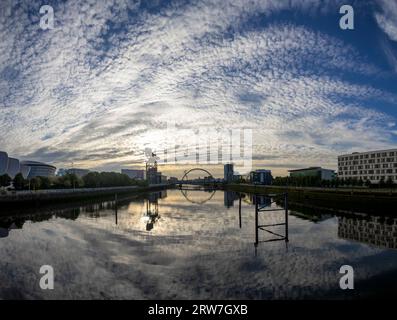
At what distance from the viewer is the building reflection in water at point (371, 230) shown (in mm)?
26047

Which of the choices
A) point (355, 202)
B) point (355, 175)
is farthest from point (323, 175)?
point (355, 202)

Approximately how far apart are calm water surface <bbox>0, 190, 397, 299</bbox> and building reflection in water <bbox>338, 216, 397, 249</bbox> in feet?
0.41

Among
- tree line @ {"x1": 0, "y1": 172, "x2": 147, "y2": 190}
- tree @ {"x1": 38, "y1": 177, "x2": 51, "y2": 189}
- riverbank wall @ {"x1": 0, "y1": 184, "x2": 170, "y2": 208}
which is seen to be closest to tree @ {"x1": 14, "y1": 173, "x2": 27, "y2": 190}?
tree line @ {"x1": 0, "y1": 172, "x2": 147, "y2": 190}

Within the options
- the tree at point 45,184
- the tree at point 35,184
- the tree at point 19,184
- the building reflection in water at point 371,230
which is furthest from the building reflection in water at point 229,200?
the tree at point 19,184

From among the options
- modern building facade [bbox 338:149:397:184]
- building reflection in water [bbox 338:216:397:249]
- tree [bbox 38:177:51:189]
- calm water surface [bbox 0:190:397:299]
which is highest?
modern building facade [bbox 338:149:397:184]

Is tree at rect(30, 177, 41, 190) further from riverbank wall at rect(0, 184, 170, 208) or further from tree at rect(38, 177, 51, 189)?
riverbank wall at rect(0, 184, 170, 208)

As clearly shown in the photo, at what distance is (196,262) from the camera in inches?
729

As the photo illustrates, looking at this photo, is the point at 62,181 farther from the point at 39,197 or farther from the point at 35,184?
the point at 39,197

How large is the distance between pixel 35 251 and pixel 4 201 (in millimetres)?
35782

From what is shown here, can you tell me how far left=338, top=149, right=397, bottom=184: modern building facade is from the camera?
12406 cm

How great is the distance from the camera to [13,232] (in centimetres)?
3136

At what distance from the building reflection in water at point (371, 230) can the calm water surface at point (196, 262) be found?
125 millimetres

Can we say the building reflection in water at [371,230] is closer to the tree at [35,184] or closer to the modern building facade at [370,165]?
the modern building facade at [370,165]

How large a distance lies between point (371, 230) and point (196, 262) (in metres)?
25.2
